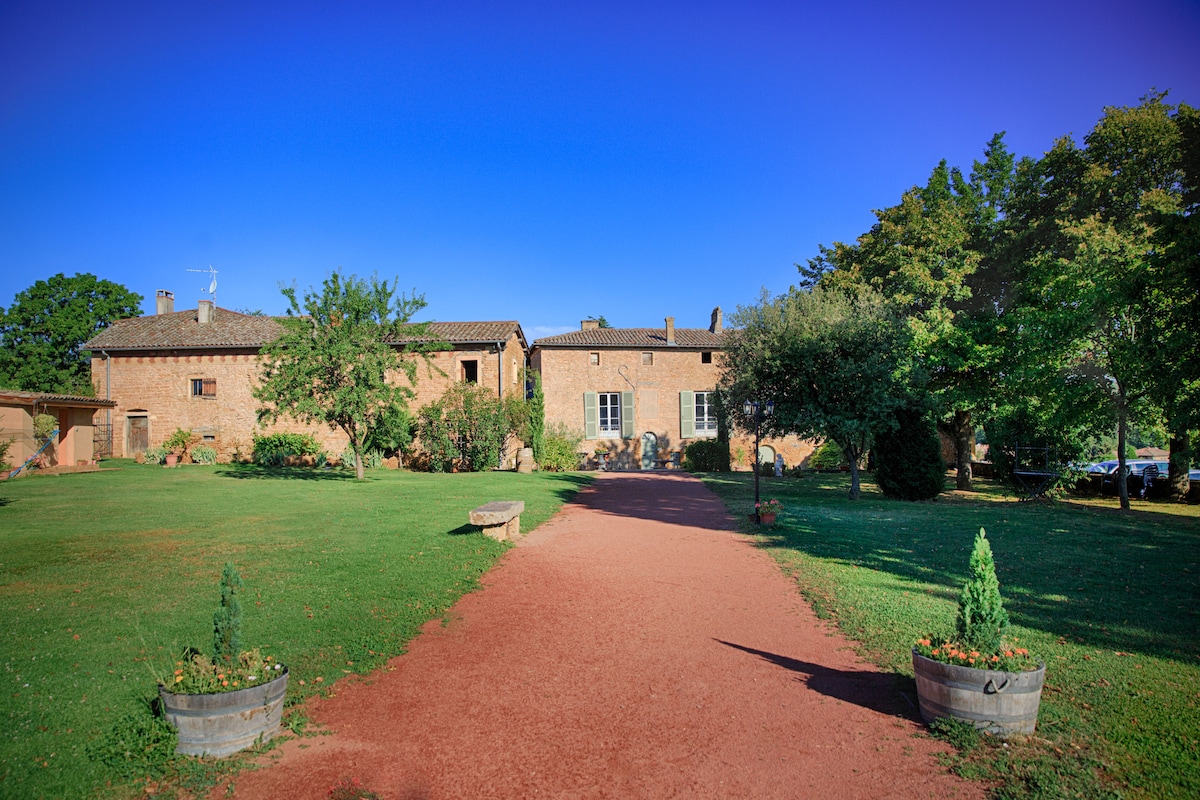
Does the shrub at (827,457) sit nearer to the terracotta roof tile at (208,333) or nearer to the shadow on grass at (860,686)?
the terracotta roof tile at (208,333)

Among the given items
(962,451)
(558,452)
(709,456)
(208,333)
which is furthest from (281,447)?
(962,451)

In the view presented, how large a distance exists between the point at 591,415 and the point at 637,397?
96.7 inches

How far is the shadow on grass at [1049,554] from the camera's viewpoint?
20.5ft

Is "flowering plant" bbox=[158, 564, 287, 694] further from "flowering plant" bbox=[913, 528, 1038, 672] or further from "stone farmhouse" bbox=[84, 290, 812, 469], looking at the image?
"stone farmhouse" bbox=[84, 290, 812, 469]

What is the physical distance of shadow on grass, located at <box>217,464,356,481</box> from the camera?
2162cm

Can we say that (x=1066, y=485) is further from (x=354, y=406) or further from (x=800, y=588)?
(x=354, y=406)

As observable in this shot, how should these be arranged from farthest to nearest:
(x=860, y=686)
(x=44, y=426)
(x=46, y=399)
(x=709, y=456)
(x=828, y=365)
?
(x=709, y=456)
(x=46, y=399)
(x=44, y=426)
(x=828, y=365)
(x=860, y=686)

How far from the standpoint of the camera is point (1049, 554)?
9.75 m

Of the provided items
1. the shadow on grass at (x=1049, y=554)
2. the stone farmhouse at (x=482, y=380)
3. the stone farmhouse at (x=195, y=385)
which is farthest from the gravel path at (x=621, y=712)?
the stone farmhouse at (x=195, y=385)

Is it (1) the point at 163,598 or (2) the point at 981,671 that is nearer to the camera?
(2) the point at 981,671

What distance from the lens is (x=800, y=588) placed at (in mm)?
7969

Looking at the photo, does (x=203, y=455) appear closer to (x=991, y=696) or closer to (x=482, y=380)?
(x=482, y=380)

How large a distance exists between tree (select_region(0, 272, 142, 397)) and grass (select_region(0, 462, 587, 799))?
30.3 meters

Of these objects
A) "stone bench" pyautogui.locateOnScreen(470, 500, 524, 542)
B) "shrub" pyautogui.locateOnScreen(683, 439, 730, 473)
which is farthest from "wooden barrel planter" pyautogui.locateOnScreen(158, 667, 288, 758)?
"shrub" pyautogui.locateOnScreen(683, 439, 730, 473)
